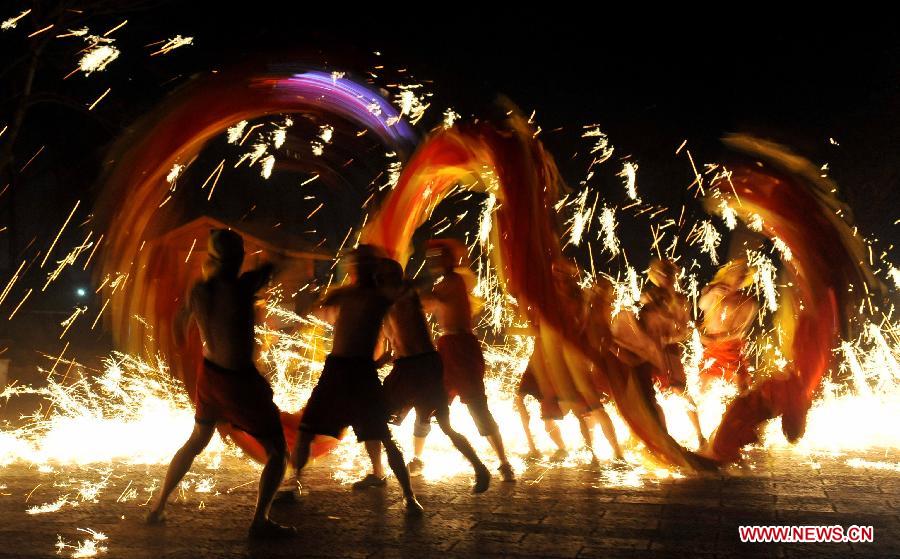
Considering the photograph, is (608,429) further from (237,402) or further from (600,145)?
(600,145)

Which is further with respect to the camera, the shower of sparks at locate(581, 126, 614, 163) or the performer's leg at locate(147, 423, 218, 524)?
the shower of sparks at locate(581, 126, 614, 163)

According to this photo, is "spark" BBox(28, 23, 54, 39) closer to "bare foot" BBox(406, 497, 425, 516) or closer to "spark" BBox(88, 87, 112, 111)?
"spark" BBox(88, 87, 112, 111)

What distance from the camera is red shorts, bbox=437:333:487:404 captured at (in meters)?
7.26

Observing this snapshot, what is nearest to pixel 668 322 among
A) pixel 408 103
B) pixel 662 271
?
pixel 662 271

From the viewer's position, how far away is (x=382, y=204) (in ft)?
26.4

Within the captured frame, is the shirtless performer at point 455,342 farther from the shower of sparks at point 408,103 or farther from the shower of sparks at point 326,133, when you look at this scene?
the shower of sparks at point 326,133

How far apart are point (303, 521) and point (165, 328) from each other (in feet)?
10.4

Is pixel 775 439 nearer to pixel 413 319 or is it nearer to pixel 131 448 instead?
pixel 413 319

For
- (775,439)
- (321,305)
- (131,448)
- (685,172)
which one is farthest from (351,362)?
(685,172)

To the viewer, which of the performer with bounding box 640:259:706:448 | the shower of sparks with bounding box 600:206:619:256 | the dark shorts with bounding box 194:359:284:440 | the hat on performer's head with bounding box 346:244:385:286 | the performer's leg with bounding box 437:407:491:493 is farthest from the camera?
the shower of sparks with bounding box 600:206:619:256

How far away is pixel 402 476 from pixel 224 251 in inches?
63.5

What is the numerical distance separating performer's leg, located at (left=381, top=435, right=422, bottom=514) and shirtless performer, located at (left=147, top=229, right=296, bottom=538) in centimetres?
68

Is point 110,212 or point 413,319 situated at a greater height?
point 110,212

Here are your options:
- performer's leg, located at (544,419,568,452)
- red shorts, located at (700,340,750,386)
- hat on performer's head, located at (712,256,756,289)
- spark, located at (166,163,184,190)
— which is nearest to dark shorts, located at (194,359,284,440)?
spark, located at (166,163,184,190)
